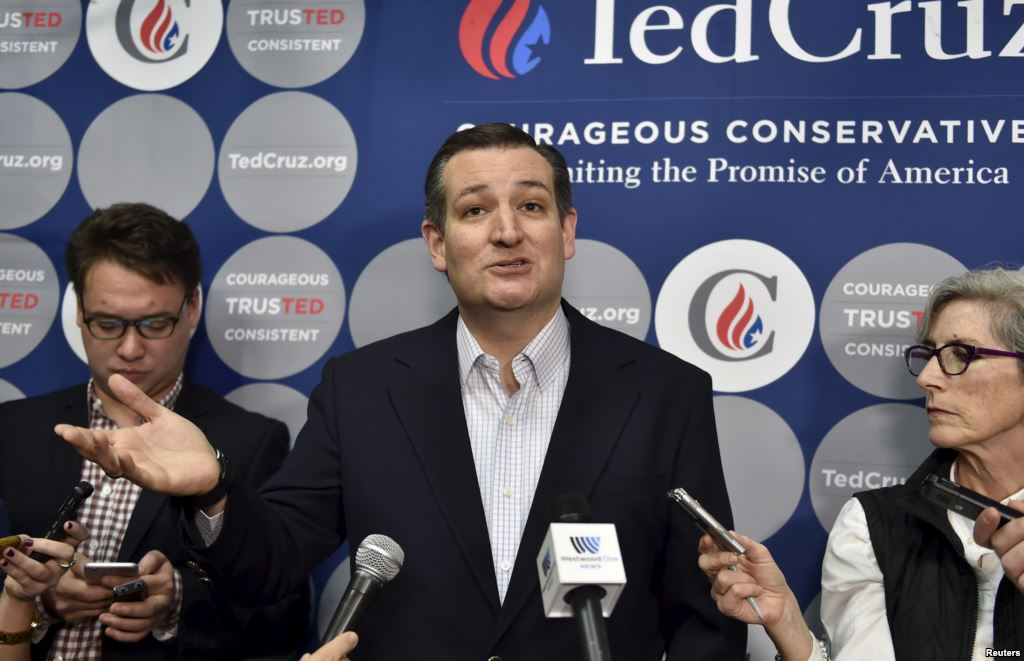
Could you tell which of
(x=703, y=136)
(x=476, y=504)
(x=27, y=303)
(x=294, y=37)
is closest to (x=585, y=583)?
(x=476, y=504)

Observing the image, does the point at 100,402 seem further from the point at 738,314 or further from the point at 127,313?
the point at 738,314

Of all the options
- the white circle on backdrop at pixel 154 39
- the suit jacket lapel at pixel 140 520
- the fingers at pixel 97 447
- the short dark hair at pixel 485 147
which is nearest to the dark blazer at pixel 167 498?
the suit jacket lapel at pixel 140 520

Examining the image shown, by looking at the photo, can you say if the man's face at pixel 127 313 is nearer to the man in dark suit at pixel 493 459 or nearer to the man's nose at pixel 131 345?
the man's nose at pixel 131 345

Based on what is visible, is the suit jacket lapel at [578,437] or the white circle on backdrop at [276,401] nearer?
the suit jacket lapel at [578,437]

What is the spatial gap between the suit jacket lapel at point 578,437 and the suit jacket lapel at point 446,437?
93 millimetres

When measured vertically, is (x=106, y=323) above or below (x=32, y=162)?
below

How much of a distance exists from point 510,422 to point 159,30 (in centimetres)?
212

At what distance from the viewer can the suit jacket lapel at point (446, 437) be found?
7.18 ft

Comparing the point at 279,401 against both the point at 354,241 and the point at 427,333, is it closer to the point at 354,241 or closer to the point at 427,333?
the point at 354,241

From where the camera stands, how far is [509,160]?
2.46 meters

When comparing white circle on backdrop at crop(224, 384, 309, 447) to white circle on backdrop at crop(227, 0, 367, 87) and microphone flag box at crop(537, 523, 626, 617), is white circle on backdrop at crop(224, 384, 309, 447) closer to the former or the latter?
white circle on backdrop at crop(227, 0, 367, 87)

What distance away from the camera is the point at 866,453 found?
2.94 meters

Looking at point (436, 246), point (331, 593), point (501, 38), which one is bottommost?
point (331, 593)

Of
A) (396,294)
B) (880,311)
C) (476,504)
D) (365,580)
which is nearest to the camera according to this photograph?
(365,580)
